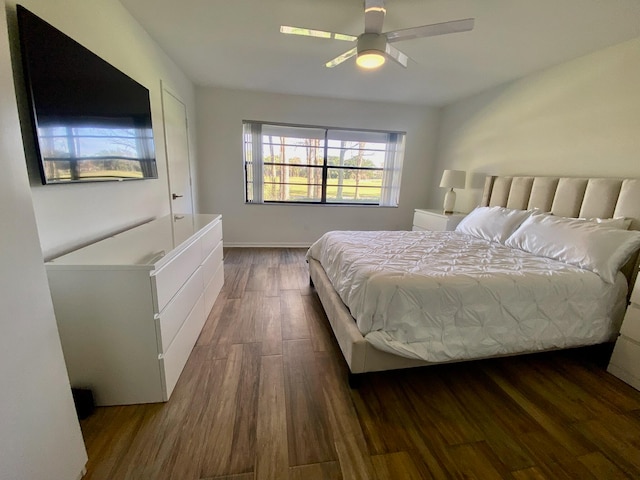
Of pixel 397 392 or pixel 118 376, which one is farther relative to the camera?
pixel 397 392

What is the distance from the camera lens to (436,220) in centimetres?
372

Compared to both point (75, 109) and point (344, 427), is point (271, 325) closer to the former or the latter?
point (344, 427)

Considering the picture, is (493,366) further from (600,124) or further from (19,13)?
(19,13)

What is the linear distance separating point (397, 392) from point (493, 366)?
78cm

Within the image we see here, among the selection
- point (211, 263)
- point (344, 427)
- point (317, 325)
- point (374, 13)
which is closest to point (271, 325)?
point (317, 325)

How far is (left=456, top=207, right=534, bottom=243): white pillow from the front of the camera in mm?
2613

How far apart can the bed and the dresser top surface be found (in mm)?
1102

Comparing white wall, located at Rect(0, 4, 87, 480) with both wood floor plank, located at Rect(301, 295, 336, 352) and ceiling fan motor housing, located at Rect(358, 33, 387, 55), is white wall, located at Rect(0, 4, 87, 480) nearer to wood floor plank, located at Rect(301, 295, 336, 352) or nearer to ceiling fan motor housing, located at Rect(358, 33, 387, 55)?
wood floor plank, located at Rect(301, 295, 336, 352)

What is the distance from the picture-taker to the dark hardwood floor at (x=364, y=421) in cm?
118

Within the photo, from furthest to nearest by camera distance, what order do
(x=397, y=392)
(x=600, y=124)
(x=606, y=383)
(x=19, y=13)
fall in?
(x=600, y=124) < (x=606, y=383) < (x=397, y=392) < (x=19, y=13)

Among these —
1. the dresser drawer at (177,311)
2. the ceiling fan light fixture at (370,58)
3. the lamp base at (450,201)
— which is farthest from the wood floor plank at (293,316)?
the lamp base at (450,201)

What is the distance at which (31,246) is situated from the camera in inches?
37.4

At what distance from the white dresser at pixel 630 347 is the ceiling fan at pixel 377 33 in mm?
2028

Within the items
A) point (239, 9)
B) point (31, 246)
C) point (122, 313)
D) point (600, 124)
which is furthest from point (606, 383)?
point (239, 9)
